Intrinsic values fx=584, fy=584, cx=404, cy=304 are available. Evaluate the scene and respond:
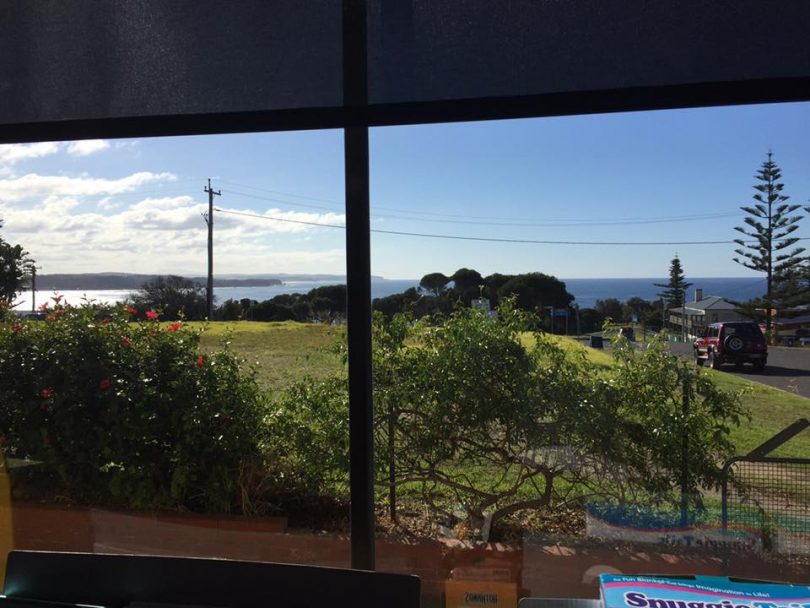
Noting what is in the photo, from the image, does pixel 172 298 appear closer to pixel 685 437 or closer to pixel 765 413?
pixel 685 437

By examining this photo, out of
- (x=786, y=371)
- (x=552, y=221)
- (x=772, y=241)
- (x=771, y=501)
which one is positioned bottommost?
(x=771, y=501)

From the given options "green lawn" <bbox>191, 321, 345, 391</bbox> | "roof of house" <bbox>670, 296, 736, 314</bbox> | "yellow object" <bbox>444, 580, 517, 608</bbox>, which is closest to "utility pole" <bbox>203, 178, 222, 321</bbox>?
"green lawn" <bbox>191, 321, 345, 391</bbox>

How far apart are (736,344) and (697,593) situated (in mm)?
1384

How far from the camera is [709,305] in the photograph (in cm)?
199

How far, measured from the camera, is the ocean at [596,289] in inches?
76.1

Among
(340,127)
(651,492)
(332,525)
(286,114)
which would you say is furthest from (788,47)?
(332,525)

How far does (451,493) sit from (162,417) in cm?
127

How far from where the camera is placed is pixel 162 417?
8.20 feet

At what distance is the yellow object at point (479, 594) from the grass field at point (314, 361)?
33.9 inches

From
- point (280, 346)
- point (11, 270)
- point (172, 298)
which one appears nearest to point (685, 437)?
point (280, 346)

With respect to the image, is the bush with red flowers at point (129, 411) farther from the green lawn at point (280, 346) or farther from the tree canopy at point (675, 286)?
the tree canopy at point (675, 286)

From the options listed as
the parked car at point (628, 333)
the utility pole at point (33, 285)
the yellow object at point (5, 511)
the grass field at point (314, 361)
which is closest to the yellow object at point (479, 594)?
the grass field at point (314, 361)

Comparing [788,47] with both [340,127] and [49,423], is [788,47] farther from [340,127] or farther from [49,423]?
[49,423]

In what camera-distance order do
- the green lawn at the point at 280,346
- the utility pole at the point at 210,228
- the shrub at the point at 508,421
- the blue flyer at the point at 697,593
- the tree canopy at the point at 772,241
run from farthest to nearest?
1. the green lawn at the point at 280,346
2. the utility pole at the point at 210,228
3. the shrub at the point at 508,421
4. the tree canopy at the point at 772,241
5. the blue flyer at the point at 697,593
